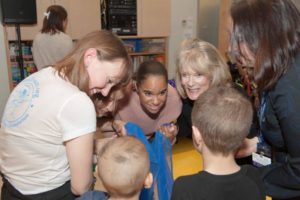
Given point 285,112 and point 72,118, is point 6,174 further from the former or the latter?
point 285,112

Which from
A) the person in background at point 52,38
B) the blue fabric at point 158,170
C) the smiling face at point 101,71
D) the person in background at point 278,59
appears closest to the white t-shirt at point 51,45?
the person in background at point 52,38

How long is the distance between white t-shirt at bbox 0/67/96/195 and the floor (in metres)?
0.58

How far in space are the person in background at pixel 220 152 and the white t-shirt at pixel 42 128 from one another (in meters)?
0.33

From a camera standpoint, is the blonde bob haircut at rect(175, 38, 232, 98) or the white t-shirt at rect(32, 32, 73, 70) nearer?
the blonde bob haircut at rect(175, 38, 232, 98)

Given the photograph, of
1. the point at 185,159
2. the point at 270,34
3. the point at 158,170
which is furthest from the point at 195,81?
the point at 270,34

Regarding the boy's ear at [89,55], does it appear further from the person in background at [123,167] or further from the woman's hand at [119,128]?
the woman's hand at [119,128]

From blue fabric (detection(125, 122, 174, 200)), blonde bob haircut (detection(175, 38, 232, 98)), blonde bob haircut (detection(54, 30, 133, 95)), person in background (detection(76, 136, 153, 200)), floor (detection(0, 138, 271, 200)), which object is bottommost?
floor (detection(0, 138, 271, 200))

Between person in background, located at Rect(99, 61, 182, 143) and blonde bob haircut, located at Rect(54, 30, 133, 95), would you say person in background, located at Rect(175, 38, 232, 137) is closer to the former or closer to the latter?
person in background, located at Rect(99, 61, 182, 143)

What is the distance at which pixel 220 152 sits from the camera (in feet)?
3.16

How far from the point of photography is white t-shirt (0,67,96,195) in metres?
0.94

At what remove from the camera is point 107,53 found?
1.07 meters

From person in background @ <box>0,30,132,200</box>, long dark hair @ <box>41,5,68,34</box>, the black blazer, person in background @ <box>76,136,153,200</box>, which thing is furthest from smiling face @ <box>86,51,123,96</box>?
long dark hair @ <box>41,5,68,34</box>

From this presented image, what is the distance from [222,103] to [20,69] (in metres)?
3.42

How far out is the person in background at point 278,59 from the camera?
982 millimetres
